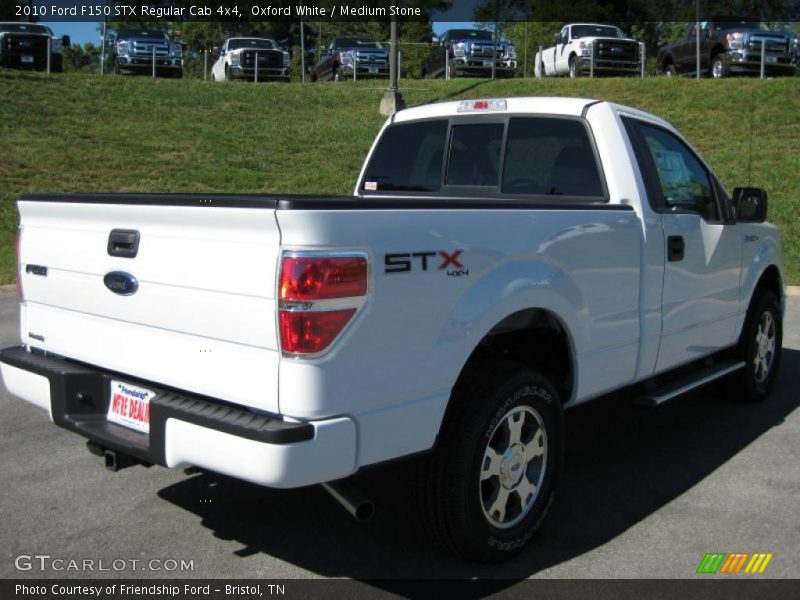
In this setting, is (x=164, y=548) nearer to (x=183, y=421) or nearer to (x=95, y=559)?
(x=95, y=559)

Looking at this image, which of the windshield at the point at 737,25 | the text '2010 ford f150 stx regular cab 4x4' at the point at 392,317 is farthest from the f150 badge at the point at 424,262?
the windshield at the point at 737,25

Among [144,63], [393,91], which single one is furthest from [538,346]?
[144,63]

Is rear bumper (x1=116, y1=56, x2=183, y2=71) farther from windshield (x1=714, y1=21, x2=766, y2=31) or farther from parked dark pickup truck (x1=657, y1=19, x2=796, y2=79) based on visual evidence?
windshield (x1=714, y1=21, x2=766, y2=31)

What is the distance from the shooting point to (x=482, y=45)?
27547 millimetres

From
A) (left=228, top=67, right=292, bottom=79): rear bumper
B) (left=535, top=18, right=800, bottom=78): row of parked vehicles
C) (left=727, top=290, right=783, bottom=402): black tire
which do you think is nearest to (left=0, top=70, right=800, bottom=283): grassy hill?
(left=535, top=18, right=800, bottom=78): row of parked vehicles

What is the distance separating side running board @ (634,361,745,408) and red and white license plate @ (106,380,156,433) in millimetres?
2443

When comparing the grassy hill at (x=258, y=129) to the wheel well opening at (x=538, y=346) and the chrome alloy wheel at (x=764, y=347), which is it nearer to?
the chrome alloy wheel at (x=764, y=347)

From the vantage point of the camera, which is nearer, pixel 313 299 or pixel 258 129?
pixel 313 299

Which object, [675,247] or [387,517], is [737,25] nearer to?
[675,247]

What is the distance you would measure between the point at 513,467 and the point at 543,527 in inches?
18.7

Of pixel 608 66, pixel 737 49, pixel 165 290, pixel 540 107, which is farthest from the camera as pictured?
pixel 608 66

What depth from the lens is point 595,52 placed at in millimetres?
24922

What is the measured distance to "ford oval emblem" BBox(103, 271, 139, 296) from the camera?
3363 millimetres

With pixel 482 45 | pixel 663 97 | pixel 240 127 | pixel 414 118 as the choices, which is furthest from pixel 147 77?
pixel 414 118
